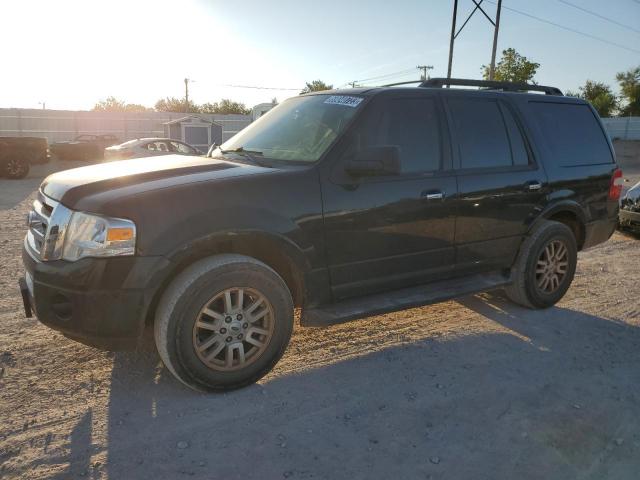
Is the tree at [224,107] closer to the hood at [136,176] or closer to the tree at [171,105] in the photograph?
the tree at [171,105]

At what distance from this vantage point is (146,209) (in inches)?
110

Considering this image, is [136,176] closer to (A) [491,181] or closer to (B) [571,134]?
(A) [491,181]

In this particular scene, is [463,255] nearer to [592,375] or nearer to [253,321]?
[592,375]

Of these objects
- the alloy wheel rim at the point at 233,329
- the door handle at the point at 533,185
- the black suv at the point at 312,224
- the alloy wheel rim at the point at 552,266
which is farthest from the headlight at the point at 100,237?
the alloy wheel rim at the point at 552,266

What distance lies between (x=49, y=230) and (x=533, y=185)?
3854mm

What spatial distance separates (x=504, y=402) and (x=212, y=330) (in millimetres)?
1900

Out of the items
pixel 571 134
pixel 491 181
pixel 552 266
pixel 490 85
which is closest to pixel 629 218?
pixel 571 134

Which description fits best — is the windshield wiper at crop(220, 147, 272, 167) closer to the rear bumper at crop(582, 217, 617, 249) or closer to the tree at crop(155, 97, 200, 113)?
the rear bumper at crop(582, 217, 617, 249)

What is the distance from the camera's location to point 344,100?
12.6 feet

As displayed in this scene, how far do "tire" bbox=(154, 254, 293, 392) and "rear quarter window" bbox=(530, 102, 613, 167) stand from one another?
10.2ft

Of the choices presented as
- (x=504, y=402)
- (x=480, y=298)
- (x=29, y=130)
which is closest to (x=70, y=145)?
(x=29, y=130)

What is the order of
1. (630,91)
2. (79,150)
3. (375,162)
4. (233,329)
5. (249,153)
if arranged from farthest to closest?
(630,91) < (79,150) < (249,153) < (375,162) < (233,329)

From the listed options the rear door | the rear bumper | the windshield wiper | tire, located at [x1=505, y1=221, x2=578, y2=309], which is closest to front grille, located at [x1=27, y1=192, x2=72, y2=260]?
the windshield wiper

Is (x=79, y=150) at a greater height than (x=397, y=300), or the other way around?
(x=79, y=150)
